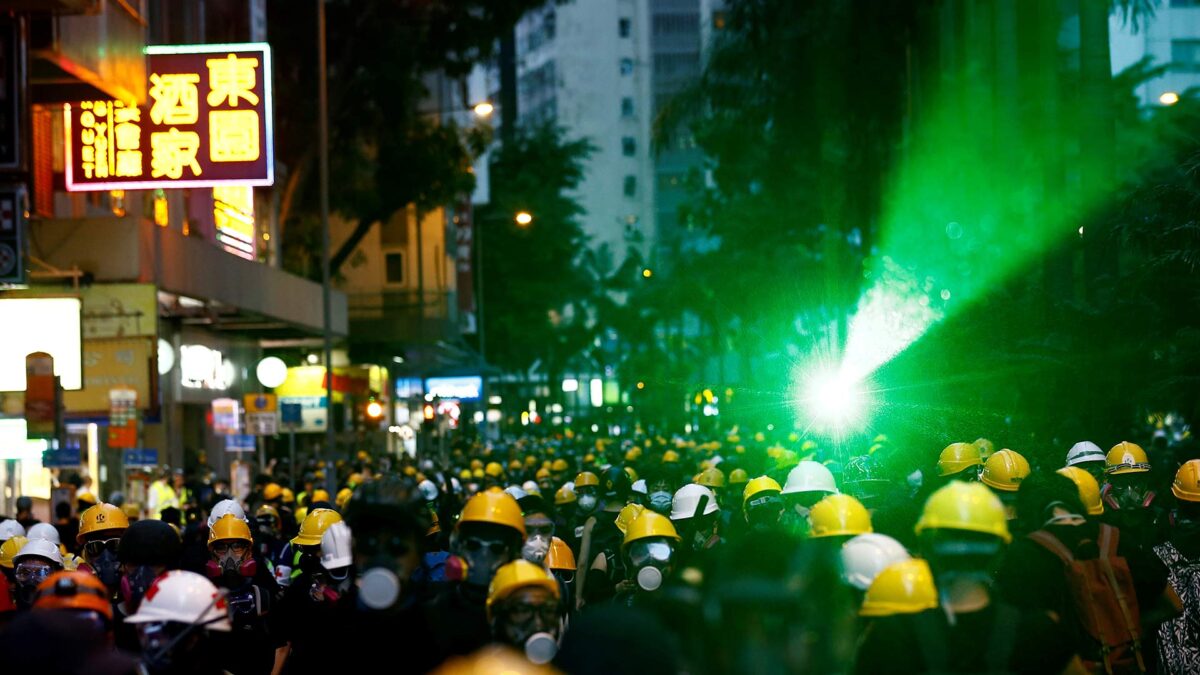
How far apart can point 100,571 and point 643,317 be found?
7506 cm

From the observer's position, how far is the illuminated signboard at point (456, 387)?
196 ft

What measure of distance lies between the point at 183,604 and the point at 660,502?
7.31 metres

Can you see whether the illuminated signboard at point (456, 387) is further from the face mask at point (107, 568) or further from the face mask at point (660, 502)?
the face mask at point (107, 568)

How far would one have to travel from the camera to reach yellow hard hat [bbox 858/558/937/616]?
5.64m

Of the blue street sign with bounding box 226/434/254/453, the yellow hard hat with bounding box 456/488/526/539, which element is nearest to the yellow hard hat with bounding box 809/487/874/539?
the yellow hard hat with bounding box 456/488/526/539

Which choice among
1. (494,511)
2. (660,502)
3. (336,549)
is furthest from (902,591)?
(660,502)

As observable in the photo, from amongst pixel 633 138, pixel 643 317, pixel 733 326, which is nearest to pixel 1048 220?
pixel 733 326

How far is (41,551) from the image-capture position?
9.72 meters

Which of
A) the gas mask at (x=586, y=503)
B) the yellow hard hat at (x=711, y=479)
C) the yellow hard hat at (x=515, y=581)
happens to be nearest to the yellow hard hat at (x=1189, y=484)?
the yellow hard hat at (x=711, y=479)

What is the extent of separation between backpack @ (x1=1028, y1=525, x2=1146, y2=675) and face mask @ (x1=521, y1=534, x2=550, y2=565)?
2671 mm

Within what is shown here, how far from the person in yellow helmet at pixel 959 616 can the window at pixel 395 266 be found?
169 ft

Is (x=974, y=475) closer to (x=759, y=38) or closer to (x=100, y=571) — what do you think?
(x=100, y=571)

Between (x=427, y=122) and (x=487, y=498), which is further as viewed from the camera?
(x=427, y=122)

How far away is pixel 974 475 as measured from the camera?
465 inches
